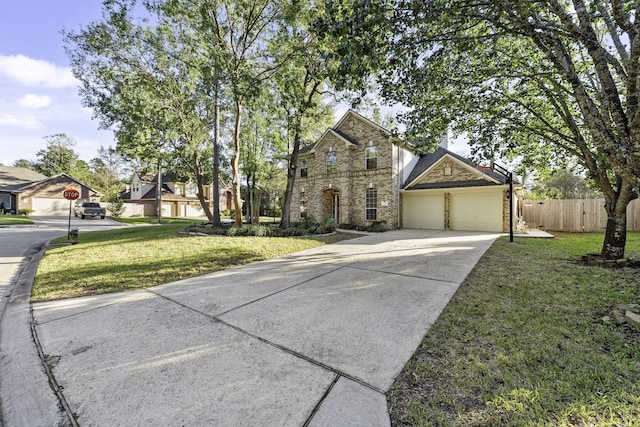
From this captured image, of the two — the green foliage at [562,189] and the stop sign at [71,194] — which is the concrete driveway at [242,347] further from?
the green foliage at [562,189]

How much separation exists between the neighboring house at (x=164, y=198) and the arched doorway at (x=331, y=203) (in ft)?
70.2

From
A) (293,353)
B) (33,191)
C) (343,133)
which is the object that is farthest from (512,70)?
(33,191)

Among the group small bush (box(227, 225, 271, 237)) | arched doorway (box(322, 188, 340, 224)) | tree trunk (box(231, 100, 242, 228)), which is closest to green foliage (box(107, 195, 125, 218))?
tree trunk (box(231, 100, 242, 228))

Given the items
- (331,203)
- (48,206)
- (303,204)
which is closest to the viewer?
(331,203)

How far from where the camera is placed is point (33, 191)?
2794cm

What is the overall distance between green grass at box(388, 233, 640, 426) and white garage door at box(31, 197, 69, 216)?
41.0 m

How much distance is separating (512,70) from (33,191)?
4229 centimetres

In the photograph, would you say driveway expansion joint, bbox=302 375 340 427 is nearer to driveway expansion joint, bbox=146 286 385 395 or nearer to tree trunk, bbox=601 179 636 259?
driveway expansion joint, bbox=146 286 385 395

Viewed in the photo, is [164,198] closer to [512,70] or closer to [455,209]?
[455,209]

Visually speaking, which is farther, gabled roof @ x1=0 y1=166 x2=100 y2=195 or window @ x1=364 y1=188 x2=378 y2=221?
gabled roof @ x1=0 y1=166 x2=100 y2=195

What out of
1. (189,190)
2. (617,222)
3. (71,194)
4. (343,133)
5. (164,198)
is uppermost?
(343,133)

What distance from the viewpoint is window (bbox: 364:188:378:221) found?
1591 centimetres

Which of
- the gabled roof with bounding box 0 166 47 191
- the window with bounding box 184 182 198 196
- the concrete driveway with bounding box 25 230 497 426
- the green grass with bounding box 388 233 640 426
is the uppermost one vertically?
the gabled roof with bounding box 0 166 47 191

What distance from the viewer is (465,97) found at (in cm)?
679
